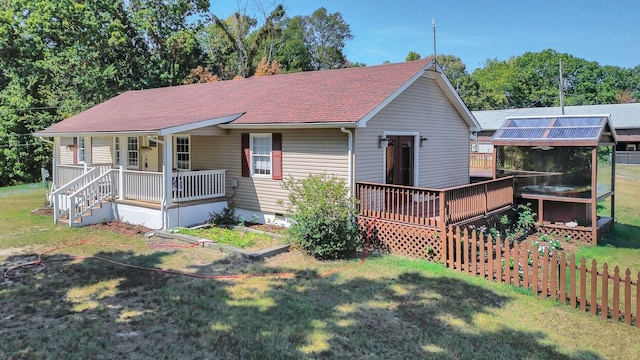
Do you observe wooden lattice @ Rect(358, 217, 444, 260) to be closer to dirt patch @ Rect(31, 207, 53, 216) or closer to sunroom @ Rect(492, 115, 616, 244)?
sunroom @ Rect(492, 115, 616, 244)

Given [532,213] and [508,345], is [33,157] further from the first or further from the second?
[508,345]

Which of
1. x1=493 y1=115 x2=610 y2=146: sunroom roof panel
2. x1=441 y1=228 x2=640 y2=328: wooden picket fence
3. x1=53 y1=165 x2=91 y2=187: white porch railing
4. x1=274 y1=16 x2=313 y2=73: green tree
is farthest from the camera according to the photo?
x1=274 y1=16 x2=313 y2=73: green tree

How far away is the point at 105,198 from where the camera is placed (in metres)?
13.7

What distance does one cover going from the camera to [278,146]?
40.9ft

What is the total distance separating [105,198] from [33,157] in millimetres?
18927

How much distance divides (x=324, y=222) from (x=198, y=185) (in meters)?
4.82

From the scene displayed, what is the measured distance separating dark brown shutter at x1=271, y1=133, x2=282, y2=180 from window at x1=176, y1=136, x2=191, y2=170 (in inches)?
152

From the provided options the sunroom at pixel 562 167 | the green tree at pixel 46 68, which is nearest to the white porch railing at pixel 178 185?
the sunroom at pixel 562 167

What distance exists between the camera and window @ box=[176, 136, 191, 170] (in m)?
15.1

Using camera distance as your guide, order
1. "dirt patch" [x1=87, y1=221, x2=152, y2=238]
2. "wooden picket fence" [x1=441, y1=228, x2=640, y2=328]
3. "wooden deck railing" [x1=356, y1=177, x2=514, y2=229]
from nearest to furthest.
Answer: "wooden picket fence" [x1=441, y1=228, x2=640, y2=328]
"wooden deck railing" [x1=356, y1=177, x2=514, y2=229]
"dirt patch" [x1=87, y1=221, x2=152, y2=238]

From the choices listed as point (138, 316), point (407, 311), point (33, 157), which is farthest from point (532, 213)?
point (33, 157)

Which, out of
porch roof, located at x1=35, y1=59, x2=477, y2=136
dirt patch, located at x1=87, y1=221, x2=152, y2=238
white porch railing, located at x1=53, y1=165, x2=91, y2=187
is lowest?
dirt patch, located at x1=87, y1=221, x2=152, y2=238

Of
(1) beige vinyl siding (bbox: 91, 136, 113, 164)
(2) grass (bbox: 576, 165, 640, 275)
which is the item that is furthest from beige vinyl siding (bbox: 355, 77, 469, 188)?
(1) beige vinyl siding (bbox: 91, 136, 113, 164)

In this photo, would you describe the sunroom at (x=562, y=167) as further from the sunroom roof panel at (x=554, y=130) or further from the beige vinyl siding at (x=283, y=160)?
the beige vinyl siding at (x=283, y=160)
